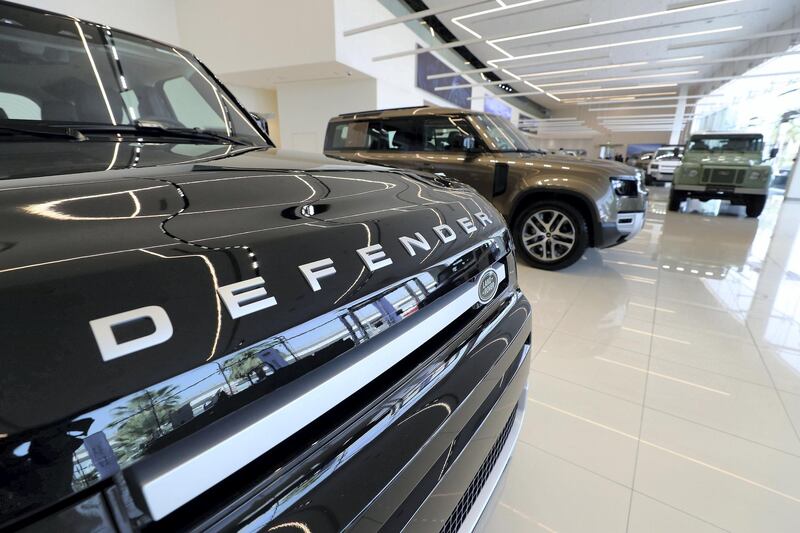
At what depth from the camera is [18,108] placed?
120 cm

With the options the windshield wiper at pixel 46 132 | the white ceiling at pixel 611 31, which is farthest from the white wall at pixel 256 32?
the windshield wiper at pixel 46 132

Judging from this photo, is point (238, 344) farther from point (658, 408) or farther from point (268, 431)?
point (658, 408)

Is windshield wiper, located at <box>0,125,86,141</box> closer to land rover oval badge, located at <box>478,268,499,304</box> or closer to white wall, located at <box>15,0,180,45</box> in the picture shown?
land rover oval badge, located at <box>478,268,499,304</box>

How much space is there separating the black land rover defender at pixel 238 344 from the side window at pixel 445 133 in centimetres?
341

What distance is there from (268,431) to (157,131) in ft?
4.25

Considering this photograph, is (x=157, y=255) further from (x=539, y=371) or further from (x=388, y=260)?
(x=539, y=371)

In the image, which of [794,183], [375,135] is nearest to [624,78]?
[794,183]

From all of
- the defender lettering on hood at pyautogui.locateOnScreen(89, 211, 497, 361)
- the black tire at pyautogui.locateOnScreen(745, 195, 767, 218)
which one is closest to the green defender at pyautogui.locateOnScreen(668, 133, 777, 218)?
the black tire at pyautogui.locateOnScreen(745, 195, 767, 218)

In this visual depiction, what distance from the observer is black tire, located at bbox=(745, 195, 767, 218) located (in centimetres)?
741

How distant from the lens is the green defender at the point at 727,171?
7.29 metres

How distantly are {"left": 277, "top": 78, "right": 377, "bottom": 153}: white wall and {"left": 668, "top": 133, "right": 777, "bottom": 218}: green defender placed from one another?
768cm

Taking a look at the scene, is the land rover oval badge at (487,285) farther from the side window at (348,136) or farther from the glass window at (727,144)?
the glass window at (727,144)

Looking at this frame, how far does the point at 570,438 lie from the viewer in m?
1.76

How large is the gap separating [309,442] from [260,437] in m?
0.09
